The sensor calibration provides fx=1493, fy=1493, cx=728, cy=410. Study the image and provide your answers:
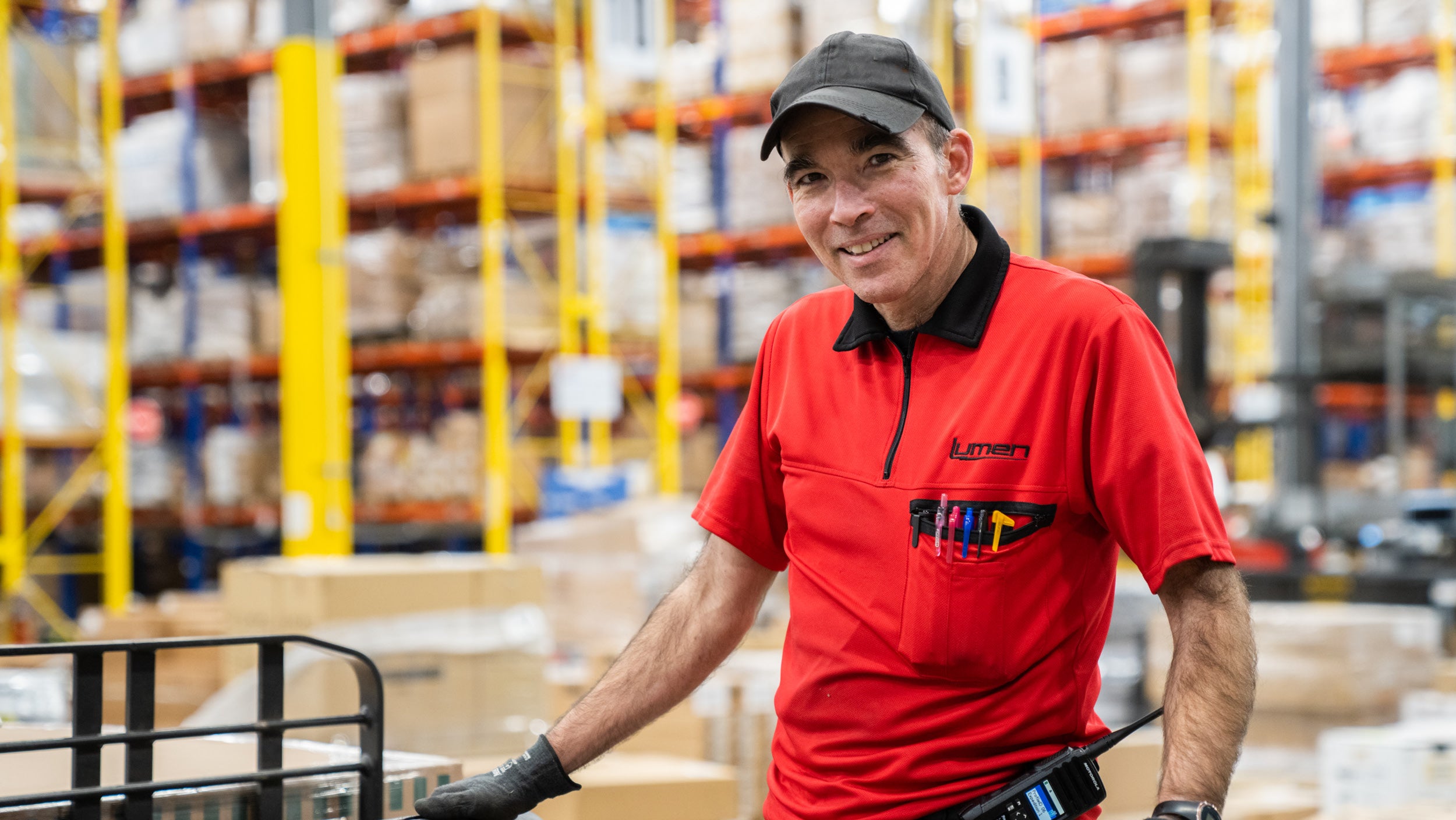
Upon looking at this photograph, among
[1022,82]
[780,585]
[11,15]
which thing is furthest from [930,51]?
[11,15]

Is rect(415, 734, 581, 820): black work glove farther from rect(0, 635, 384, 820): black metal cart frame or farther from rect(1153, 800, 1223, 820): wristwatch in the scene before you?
rect(1153, 800, 1223, 820): wristwatch

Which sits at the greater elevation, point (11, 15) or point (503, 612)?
point (11, 15)

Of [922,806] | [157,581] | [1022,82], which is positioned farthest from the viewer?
[157,581]

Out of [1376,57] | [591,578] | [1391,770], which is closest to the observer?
[1391,770]

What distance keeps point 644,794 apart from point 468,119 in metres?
6.23

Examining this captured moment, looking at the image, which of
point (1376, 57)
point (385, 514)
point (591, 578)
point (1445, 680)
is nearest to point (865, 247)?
point (1445, 680)

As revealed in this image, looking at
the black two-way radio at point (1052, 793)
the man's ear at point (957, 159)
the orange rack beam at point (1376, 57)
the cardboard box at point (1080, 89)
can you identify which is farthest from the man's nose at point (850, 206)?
the orange rack beam at point (1376, 57)

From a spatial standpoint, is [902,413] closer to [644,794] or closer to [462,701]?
[644,794]

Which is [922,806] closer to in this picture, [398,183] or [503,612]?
[503,612]

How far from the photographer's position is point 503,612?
4.14 m

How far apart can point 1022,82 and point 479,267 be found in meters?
3.73

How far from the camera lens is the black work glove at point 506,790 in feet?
5.77

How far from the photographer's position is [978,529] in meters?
1.60

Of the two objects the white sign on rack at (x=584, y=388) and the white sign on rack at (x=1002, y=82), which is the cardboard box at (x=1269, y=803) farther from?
the white sign on rack at (x=1002, y=82)
